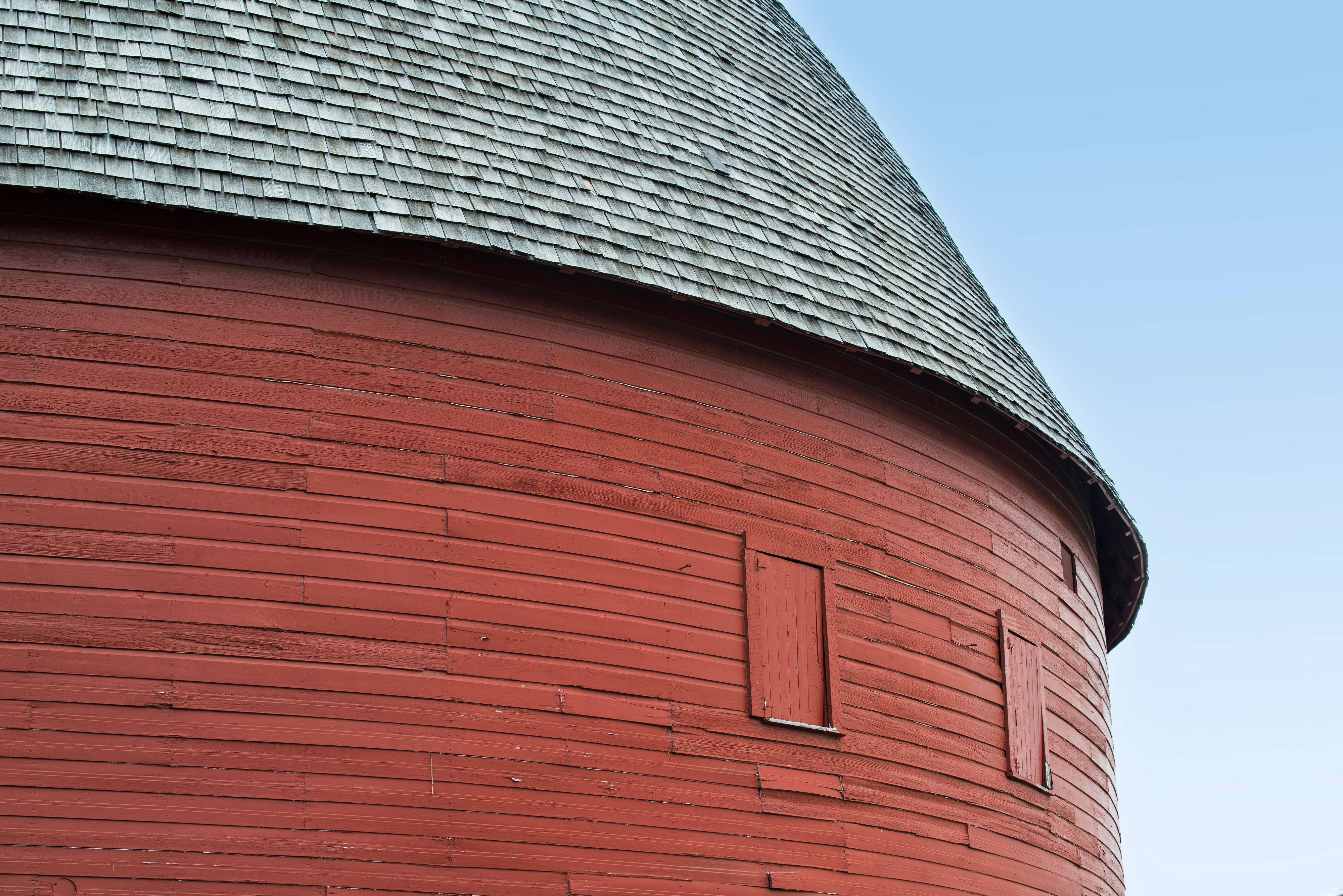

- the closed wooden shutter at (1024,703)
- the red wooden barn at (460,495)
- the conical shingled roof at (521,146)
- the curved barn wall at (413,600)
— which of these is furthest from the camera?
the closed wooden shutter at (1024,703)

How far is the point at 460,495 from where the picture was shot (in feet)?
27.3

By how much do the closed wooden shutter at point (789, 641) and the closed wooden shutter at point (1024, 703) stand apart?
188cm

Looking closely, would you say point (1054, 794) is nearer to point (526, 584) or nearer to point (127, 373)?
point (526, 584)

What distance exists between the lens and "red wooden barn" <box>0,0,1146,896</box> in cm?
752

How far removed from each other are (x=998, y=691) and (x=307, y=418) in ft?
17.1

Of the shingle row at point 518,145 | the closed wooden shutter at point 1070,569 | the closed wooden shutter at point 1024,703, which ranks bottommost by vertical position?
the closed wooden shutter at point 1024,703

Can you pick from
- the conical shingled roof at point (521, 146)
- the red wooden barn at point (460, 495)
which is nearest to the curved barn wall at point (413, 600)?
the red wooden barn at point (460, 495)

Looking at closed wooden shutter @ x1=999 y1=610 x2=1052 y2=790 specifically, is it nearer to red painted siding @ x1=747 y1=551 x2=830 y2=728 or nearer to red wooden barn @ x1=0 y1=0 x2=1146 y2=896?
red wooden barn @ x1=0 y1=0 x2=1146 y2=896

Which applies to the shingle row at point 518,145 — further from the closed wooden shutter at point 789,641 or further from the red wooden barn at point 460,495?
the closed wooden shutter at point 789,641

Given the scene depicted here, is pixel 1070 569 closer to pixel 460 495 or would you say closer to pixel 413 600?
pixel 460 495

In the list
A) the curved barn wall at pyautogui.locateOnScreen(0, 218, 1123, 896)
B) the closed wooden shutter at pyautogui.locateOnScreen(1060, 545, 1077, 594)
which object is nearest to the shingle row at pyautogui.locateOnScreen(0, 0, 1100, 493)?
the curved barn wall at pyautogui.locateOnScreen(0, 218, 1123, 896)

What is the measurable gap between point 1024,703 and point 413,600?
488cm

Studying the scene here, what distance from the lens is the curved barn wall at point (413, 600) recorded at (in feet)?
24.3

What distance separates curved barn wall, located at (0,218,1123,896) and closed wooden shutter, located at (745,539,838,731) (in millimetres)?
117
